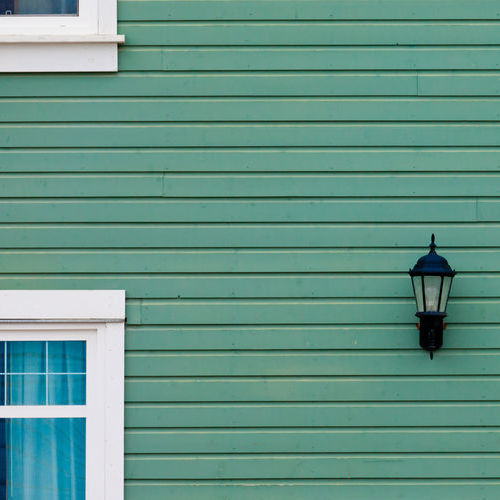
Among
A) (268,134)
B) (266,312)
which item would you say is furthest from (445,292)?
(268,134)

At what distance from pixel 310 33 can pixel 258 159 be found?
72 centimetres

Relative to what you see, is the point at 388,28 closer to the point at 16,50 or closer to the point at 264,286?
the point at 264,286

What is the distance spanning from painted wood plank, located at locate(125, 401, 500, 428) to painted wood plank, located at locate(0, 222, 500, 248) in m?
0.82

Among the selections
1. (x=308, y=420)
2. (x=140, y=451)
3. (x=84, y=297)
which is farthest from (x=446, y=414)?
(x=84, y=297)

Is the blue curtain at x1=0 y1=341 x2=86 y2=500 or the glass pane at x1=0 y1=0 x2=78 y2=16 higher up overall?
the glass pane at x1=0 y1=0 x2=78 y2=16

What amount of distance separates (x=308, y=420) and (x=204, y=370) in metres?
0.59

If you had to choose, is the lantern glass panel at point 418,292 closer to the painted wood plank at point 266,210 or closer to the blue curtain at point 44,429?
the painted wood plank at point 266,210

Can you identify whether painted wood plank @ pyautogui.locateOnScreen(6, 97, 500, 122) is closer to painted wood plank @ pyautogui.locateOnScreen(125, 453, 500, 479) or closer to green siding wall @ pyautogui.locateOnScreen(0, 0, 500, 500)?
green siding wall @ pyautogui.locateOnScreen(0, 0, 500, 500)

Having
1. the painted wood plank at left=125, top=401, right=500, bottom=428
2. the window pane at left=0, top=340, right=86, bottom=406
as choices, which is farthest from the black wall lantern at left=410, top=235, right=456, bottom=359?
the window pane at left=0, top=340, right=86, bottom=406

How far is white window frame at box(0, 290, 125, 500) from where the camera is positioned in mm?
4172

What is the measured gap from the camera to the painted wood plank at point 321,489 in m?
4.18

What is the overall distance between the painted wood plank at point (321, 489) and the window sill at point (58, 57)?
215 cm

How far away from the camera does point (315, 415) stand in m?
4.20

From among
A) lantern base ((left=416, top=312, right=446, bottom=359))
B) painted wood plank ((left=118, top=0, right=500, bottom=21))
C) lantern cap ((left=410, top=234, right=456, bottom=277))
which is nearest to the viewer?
lantern cap ((left=410, top=234, right=456, bottom=277))
